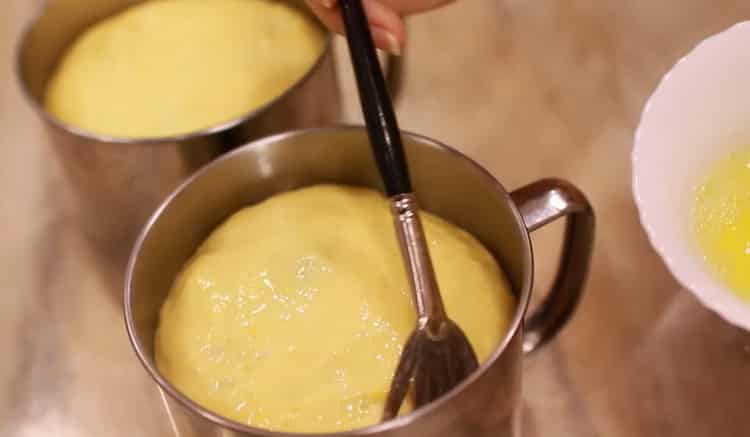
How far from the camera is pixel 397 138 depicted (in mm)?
550

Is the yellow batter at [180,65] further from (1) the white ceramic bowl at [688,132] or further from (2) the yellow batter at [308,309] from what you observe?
(1) the white ceramic bowl at [688,132]

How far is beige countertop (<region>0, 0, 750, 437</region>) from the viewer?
2.27ft

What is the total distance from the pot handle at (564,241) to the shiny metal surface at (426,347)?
76 mm

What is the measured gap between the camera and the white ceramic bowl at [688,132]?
19.9 inches

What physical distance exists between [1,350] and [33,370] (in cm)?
4

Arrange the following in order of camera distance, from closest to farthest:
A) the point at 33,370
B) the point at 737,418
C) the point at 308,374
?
the point at 308,374 → the point at 737,418 → the point at 33,370

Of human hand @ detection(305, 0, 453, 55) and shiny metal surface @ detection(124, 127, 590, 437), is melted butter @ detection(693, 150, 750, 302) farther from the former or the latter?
human hand @ detection(305, 0, 453, 55)

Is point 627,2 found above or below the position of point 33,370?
above

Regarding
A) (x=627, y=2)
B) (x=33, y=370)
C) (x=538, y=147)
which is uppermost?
(x=627, y=2)

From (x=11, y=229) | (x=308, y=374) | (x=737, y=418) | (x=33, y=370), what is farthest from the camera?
(x=11, y=229)

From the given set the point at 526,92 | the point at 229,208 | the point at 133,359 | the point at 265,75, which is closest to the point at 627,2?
the point at 526,92

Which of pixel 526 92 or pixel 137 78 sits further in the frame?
pixel 526 92

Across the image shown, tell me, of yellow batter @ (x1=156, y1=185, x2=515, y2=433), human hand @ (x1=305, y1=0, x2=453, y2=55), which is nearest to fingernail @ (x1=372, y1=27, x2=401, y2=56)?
human hand @ (x1=305, y1=0, x2=453, y2=55)

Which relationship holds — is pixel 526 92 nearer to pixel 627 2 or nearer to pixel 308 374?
pixel 627 2
